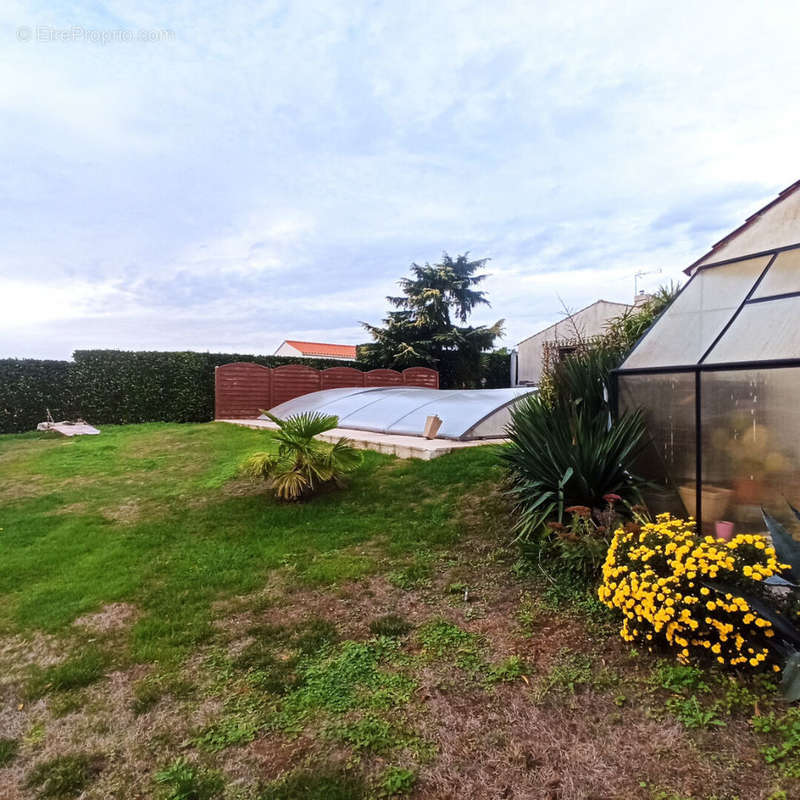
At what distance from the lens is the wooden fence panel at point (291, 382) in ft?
48.0

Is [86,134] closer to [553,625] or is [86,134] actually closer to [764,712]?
[553,625]

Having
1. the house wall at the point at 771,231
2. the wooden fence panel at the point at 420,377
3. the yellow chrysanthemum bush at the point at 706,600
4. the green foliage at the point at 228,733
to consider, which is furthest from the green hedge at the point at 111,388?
the yellow chrysanthemum bush at the point at 706,600

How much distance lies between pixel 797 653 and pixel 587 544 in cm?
138

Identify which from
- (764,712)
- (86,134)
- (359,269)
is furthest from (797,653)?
(359,269)

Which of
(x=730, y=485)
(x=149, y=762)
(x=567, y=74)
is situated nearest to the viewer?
(x=149, y=762)

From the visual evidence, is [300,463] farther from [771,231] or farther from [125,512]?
[771,231]

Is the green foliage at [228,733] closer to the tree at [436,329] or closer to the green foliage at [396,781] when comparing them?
the green foliage at [396,781]

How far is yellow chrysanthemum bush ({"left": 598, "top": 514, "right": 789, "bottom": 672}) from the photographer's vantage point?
2.30 meters

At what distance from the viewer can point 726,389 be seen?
11.3 ft

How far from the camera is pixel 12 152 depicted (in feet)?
23.1

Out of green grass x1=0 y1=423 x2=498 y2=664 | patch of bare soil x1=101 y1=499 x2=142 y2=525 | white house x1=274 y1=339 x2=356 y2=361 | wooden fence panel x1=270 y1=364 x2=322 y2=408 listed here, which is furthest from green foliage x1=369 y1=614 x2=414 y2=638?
white house x1=274 y1=339 x2=356 y2=361

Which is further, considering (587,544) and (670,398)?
(670,398)

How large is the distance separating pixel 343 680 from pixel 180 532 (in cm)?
322

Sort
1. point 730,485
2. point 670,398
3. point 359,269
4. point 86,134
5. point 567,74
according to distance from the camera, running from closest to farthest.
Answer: point 730,485 < point 670,398 < point 567,74 < point 86,134 < point 359,269
